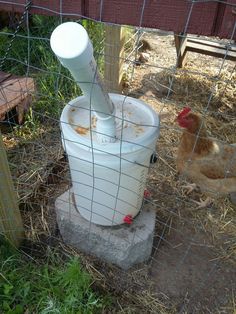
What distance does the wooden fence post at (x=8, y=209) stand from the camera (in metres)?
1.82

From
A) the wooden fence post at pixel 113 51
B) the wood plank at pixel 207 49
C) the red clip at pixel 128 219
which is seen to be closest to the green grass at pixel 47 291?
the red clip at pixel 128 219

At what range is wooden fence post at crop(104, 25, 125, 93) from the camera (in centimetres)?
265

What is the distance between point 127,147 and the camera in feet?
5.10

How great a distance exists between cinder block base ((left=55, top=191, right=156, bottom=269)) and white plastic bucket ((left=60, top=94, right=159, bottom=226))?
0.12 metres

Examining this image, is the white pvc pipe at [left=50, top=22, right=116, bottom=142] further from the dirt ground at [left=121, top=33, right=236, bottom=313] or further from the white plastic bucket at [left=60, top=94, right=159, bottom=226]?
the dirt ground at [left=121, top=33, right=236, bottom=313]

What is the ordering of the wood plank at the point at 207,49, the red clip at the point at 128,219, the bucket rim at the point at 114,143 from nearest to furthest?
the bucket rim at the point at 114,143 → the red clip at the point at 128,219 → the wood plank at the point at 207,49

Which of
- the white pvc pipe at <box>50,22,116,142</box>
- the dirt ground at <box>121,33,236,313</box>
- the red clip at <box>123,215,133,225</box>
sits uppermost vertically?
the white pvc pipe at <box>50,22,116,142</box>

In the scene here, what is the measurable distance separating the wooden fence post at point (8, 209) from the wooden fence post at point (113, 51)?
1.20 meters

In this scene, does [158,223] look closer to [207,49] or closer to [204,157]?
[204,157]

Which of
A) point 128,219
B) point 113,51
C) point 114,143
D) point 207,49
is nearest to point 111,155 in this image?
point 114,143

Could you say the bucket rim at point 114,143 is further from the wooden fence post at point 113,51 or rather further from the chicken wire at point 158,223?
the wooden fence post at point 113,51

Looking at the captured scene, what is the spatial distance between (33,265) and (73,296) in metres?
0.35

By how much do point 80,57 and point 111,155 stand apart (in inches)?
21.1

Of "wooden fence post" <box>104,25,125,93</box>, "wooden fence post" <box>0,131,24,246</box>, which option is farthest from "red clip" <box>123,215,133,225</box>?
"wooden fence post" <box>104,25,125,93</box>
